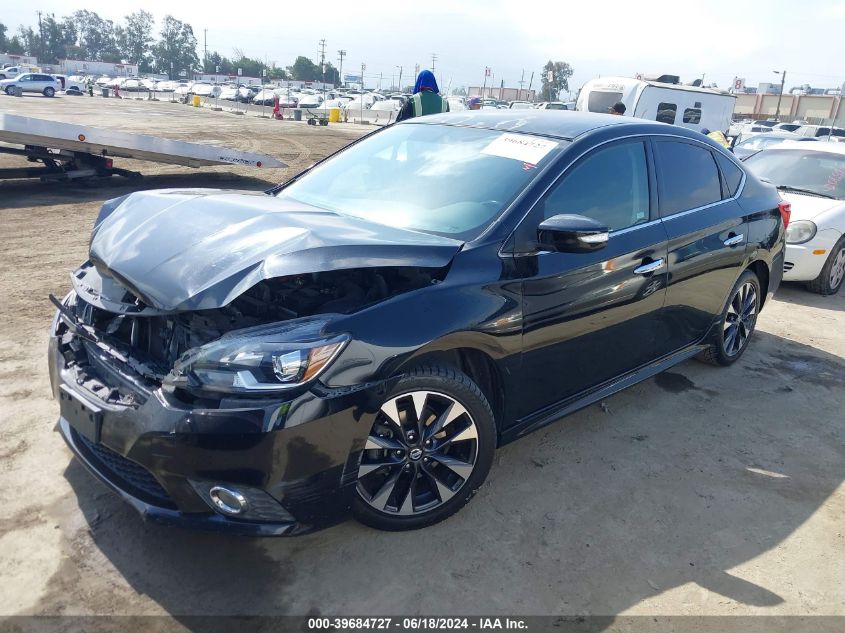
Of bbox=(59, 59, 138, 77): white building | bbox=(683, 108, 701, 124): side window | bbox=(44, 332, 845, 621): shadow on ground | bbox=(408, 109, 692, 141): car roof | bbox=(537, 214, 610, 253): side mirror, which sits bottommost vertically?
bbox=(44, 332, 845, 621): shadow on ground

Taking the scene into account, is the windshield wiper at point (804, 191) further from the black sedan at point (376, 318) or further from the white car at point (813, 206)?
the black sedan at point (376, 318)

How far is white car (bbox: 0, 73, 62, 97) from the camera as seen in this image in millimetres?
47906

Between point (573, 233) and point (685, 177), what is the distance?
5.18 feet

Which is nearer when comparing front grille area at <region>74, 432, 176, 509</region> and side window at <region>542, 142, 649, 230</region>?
front grille area at <region>74, 432, 176, 509</region>

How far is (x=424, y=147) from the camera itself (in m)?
3.79

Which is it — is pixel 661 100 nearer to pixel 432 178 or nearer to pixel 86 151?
pixel 86 151

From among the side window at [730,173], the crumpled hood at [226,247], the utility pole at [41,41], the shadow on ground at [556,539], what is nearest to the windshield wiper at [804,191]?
the side window at [730,173]

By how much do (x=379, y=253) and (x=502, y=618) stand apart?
147 centimetres

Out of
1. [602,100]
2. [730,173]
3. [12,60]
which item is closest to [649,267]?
[730,173]

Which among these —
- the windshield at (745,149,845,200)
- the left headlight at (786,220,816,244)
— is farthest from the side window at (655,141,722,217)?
the windshield at (745,149,845,200)

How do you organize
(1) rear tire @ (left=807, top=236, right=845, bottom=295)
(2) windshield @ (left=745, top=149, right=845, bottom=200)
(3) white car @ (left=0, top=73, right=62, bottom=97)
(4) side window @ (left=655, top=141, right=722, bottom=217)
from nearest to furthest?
(4) side window @ (left=655, top=141, right=722, bottom=217)
(1) rear tire @ (left=807, top=236, right=845, bottom=295)
(2) windshield @ (left=745, top=149, right=845, bottom=200)
(3) white car @ (left=0, top=73, right=62, bottom=97)

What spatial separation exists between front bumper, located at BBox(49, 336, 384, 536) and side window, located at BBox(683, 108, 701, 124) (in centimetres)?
1909

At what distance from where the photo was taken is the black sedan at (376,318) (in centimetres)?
239

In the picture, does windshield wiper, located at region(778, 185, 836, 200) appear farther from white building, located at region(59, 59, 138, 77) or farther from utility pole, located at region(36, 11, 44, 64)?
utility pole, located at region(36, 11, 44, 64)
